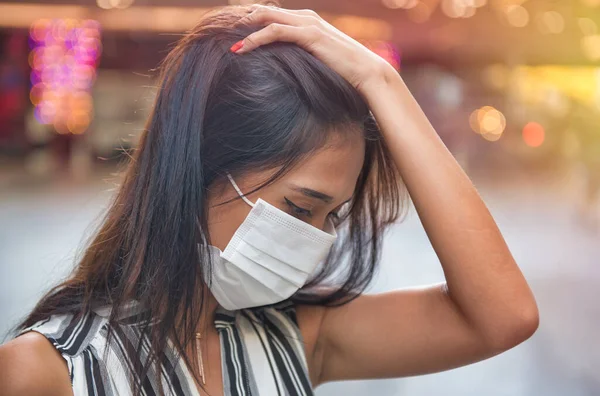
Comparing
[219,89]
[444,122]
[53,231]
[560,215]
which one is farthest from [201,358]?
[444,122]

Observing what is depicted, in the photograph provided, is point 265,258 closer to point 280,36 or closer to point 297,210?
point 297,210

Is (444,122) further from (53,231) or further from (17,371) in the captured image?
(17,371)

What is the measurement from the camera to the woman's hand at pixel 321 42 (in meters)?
1.24

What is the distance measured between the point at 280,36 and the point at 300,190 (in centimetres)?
24

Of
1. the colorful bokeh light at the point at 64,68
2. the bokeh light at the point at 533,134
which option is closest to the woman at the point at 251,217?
the bokeh light at the point at 533,134

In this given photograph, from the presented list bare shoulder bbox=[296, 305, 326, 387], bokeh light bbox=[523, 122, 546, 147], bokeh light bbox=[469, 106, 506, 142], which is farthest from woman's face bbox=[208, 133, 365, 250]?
bokeh light bbox=[523, 122, 546, 147]

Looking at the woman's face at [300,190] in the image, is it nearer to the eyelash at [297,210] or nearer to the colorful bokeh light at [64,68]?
the eyelash at [297,210]

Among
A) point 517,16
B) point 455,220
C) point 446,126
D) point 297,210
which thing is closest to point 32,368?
point 297,210

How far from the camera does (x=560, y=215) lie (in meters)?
9.75

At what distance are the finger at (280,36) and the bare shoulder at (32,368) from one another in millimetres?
519

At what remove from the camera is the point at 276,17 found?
1.27 meters

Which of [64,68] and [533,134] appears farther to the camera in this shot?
[64,68]

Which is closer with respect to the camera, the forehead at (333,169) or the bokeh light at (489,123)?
the forehead at (333,169)

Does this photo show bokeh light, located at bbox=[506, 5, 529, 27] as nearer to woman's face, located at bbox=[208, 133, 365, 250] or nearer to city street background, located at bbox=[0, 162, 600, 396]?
city street background, located at bbox=[0, 162, 600, 396]
